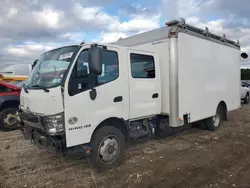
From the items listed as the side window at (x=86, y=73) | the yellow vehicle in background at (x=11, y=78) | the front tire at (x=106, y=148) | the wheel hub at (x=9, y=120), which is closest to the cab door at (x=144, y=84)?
the side window at (x=86, y=73)

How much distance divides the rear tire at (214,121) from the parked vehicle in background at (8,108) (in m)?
6.47

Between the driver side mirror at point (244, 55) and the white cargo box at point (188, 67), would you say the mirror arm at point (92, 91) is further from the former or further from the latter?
the driver side mirror at point (244, 55)

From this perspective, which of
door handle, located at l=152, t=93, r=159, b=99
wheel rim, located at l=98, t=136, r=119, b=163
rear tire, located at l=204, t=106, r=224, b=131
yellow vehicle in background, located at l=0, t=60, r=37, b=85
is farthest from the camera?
yellow vehicle in background, located at l=0, t=60, r=37, b=85

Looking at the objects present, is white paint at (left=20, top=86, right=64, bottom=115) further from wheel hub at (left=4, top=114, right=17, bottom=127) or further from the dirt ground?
wheel hub at (left=4, top=114, right=17, bottom=127)

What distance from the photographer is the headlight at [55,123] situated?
11.4 feet

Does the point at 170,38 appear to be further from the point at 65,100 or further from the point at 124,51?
the point at 65,100

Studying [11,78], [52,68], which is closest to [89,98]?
[52,68]

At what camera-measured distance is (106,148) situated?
13.6ft

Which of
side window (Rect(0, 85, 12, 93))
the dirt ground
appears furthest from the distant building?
the dirt ground

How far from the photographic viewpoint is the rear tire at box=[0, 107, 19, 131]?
7500 mm

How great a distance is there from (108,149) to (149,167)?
93cm

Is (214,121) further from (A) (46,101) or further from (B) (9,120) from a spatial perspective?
(B) (9,120)

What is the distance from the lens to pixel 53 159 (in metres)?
4.84

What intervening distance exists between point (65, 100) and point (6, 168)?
231 cm
